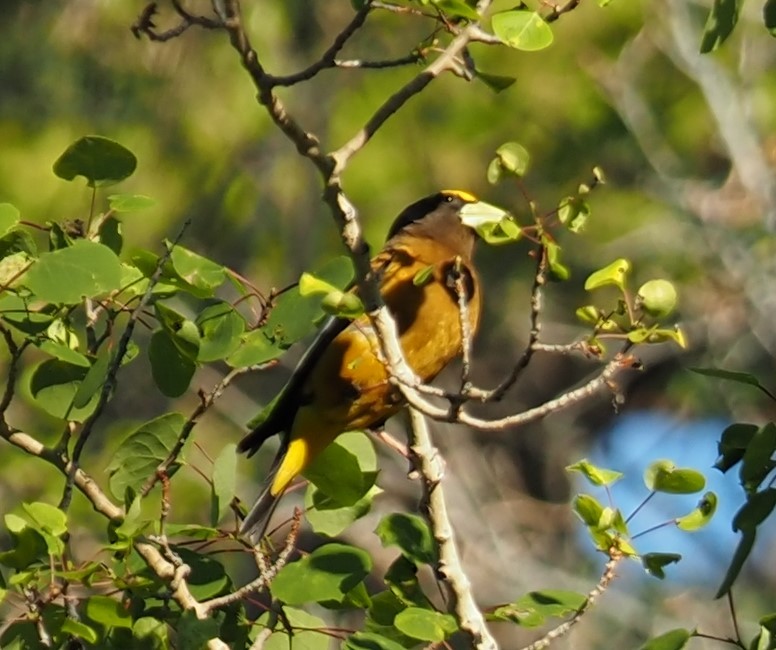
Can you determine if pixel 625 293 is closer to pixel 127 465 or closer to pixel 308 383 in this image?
pixel 127 465

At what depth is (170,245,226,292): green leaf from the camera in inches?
87.8

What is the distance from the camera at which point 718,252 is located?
270 inches

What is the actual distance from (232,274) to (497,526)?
5649 millimetres

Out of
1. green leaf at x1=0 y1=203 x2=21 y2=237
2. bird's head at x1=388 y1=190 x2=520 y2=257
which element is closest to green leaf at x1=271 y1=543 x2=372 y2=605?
green leaf at x1=0 y1=203 x2=21 y2=237

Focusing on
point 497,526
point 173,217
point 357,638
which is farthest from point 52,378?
point 173,217

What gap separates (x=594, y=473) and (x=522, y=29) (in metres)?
0.64

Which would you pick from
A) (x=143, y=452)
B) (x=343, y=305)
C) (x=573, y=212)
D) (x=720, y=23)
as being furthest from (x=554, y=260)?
(x=143, y=452)

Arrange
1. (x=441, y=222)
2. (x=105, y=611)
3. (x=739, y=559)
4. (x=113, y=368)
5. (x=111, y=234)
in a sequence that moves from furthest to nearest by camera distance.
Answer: (x=441, y=222) < (x=111, y=234) < (x=113, y=368) < (x=105, y=611) < (x=739, y=559)

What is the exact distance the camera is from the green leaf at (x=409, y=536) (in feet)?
7.85

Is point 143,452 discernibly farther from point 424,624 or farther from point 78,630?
point 424,624

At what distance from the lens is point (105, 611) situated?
2.09 meters

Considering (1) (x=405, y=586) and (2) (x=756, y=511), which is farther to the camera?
(1) (x=405, y=586)

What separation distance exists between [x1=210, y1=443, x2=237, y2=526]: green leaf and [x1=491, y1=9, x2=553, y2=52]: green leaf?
76cm

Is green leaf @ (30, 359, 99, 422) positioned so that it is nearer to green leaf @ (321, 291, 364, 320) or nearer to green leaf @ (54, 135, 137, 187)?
green leaf @ (54, 135, 137, 187)
